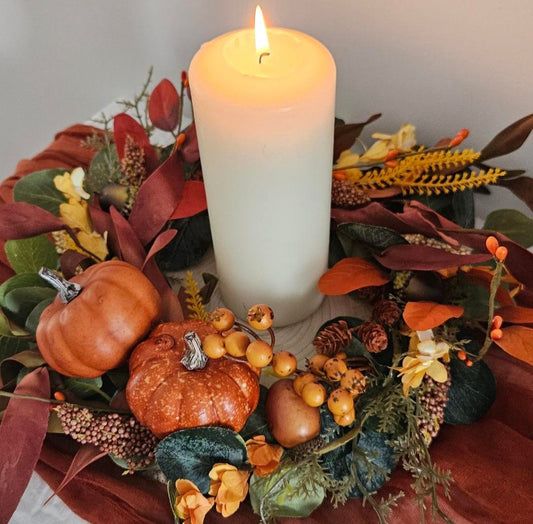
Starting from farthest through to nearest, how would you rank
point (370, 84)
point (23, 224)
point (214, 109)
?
point (370, 84)
point (23, 224)
point (214, 109)

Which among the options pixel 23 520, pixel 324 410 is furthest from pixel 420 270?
pixel 23 520

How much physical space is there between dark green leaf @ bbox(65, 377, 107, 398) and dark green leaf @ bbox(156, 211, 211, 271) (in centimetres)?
16

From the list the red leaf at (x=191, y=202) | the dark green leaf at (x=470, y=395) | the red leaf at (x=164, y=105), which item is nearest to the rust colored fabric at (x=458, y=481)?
the dark green leaf at (x=470, y=395)

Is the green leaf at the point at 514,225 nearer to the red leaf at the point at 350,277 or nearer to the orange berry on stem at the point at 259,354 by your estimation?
the red leaf at the point at 350,277

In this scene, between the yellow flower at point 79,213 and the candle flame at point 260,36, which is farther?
the yellow flower at point 79,213

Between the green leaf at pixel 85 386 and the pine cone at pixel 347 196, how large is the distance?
270 millimetres

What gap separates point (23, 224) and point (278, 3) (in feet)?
1.22

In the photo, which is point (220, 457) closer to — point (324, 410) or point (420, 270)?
point (324, 410)

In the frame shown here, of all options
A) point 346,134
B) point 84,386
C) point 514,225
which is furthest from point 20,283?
point 514,225

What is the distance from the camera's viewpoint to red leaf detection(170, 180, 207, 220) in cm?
55

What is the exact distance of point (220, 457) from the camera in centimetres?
44

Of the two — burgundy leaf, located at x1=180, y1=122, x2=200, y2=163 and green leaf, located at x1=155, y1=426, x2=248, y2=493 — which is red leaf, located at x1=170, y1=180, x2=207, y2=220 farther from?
green leaf, located at x1=155, y1=426, x2=248, y2=493

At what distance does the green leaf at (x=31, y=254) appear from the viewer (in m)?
0.56

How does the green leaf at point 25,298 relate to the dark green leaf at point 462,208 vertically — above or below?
below
